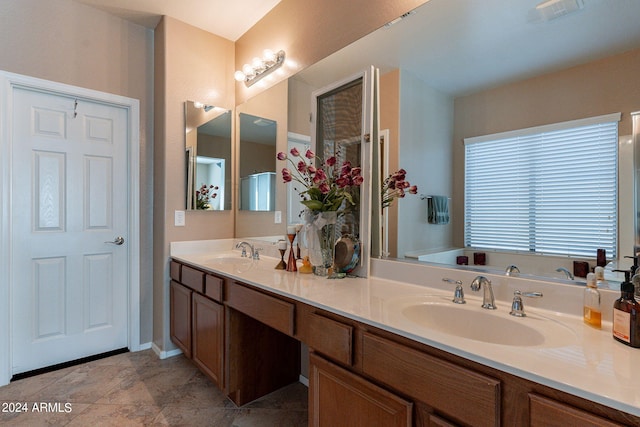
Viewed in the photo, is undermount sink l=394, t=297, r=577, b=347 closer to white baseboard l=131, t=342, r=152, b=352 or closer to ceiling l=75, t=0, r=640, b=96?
ceiling l=75, t=0, r=640, b=96

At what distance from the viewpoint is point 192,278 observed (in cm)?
217

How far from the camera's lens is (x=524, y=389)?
2.30 ft

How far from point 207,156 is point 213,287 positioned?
1.23 meters

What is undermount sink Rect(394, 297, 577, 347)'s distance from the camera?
3.07 feet

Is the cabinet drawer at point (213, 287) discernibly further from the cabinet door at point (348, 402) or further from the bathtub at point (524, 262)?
the bathtub at point (524, 262)

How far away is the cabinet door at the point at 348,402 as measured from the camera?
0.96m

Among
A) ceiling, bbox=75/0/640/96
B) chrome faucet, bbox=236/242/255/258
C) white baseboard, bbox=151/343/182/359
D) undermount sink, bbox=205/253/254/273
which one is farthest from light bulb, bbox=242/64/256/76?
white baseboard, bbox=151/343/182/359

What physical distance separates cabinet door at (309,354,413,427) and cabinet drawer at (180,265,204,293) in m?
1.08

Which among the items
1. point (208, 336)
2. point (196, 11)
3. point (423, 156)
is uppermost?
point (196, 11)

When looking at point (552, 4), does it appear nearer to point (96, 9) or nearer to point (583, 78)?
point (583, 78)

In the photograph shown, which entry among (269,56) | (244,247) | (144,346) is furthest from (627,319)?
(144,346)

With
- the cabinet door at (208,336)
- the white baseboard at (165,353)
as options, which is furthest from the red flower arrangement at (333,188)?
the white baseboard at (165,353)

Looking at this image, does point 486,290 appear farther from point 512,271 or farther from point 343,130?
point 343,130

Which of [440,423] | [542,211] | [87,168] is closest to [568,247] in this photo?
[542,211]
